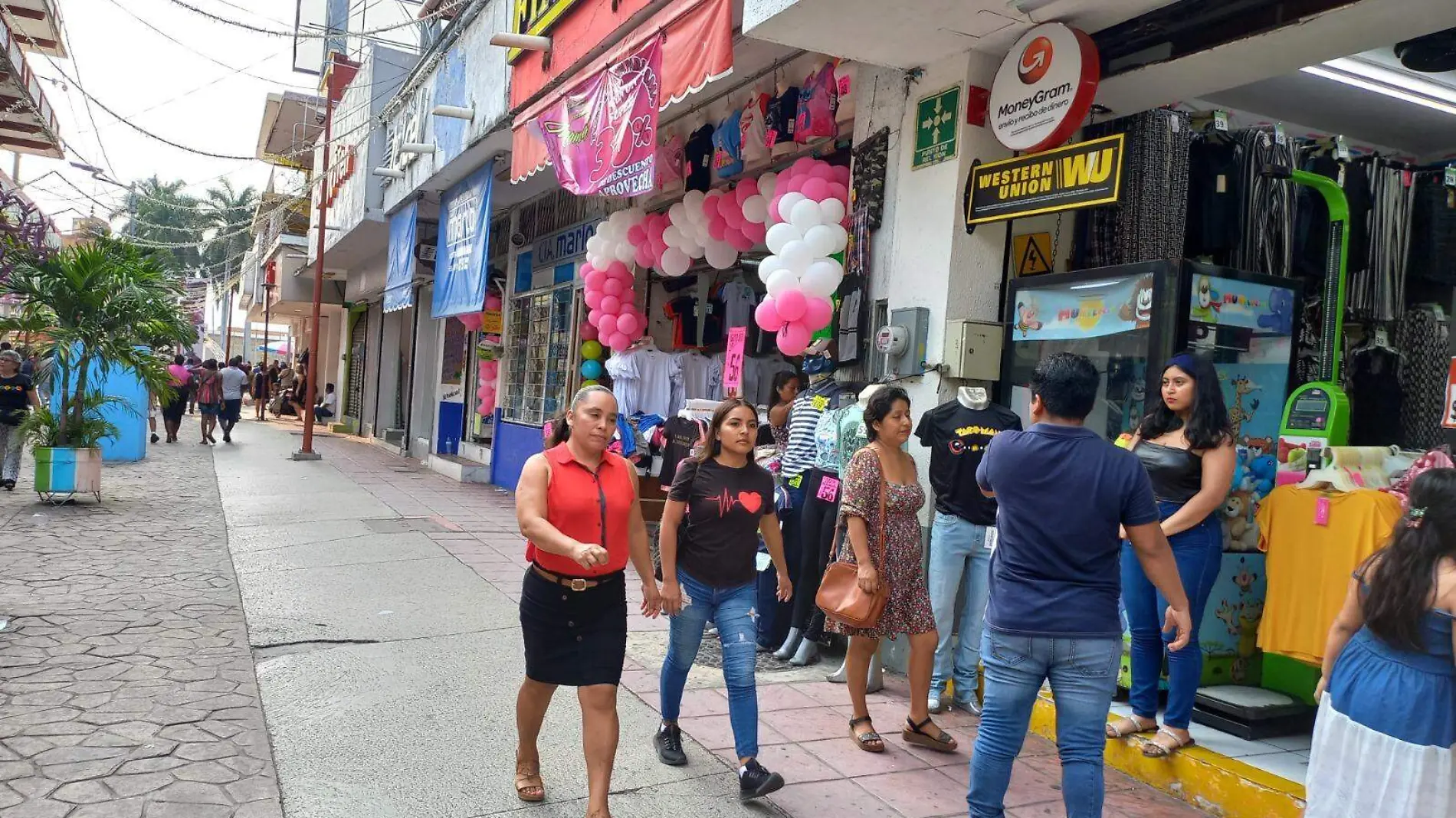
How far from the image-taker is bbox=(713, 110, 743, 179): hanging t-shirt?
8258 mm

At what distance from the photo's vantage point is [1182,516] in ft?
13.8

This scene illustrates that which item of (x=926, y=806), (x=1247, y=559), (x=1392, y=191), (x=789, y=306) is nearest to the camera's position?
(x=926, y=806)

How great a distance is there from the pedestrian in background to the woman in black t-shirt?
Answer: 31.4 feet

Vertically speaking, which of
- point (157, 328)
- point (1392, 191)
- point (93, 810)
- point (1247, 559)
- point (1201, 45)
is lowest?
point (93, 810)

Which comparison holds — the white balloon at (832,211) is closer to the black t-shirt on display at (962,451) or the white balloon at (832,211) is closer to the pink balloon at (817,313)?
the pink balloon at (817,313)

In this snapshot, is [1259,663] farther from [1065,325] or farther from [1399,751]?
[1399,751]

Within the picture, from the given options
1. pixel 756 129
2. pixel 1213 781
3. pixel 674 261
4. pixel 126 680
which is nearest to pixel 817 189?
pixel 756 129

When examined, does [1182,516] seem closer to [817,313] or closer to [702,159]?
[817,313]

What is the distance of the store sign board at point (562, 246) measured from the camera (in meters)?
11.6

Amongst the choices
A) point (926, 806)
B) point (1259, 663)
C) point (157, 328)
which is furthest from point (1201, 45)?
point (157, 328)

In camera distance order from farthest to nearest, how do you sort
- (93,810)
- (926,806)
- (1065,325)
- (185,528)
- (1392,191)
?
(185,528)
(1392,191)
(1065,325)
(926,806)
(93,810)

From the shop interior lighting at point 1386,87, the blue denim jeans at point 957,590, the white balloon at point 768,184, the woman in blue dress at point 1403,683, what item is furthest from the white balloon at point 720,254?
the woman in blue dress at point 1403,683

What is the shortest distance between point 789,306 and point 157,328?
7709mm

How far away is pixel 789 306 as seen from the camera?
6.29m
